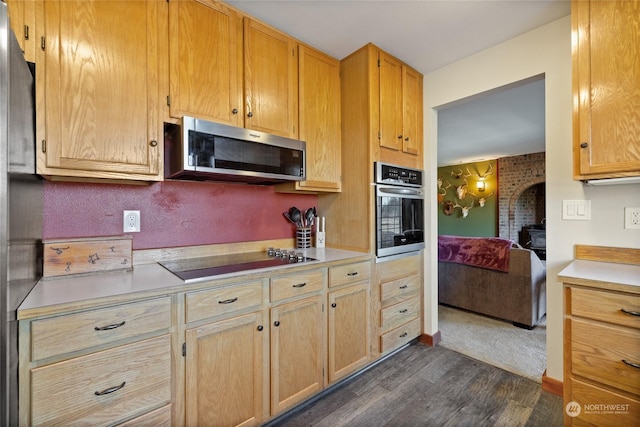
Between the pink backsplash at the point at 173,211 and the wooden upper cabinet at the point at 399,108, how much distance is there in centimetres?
88

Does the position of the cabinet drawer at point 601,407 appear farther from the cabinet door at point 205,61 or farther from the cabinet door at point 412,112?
the cabinet door at point 205,61

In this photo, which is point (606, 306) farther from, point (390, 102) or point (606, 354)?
point (390, 102)

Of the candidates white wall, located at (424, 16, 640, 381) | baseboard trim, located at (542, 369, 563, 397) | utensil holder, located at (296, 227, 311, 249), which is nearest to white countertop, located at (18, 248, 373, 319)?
utensil holder, located at (296, 227, 311, 249)

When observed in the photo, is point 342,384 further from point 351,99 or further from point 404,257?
point 351,99

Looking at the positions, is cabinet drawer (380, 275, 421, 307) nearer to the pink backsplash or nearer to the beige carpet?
the beige carpet

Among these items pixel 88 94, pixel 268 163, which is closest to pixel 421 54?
pixel 268 163

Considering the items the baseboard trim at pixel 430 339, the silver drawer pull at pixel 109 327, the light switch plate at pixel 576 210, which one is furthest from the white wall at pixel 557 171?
the silver drawer pull at pixel 109 327

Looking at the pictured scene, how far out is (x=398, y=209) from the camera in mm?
2309

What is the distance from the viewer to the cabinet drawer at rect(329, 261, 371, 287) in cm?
183

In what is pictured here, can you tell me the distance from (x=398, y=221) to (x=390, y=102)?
98cm

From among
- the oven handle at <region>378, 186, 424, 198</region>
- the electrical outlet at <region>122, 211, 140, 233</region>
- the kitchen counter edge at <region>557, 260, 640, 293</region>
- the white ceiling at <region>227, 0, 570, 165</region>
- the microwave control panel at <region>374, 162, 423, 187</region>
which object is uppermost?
the white ceiling at <region>227, 0, 570, 165</region>

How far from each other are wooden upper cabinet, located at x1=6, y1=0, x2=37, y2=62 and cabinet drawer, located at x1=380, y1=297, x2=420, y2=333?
2.45m

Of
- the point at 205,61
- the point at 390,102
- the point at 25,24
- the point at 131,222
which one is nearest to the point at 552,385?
the point at 390,102

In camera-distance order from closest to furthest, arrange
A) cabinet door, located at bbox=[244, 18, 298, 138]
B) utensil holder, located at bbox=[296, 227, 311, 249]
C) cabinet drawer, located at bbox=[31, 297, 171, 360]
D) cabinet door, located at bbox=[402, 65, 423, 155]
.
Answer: cabinet drawer, located at bbox=[31, 297, 171, 360] < cabinet door, located at bbox=[244, 18, 298, 138] < utensil holder, located at bbox=[296, 227, 311, 249] < cabinet door, located at bbox=[402, 65, 423, 155]
